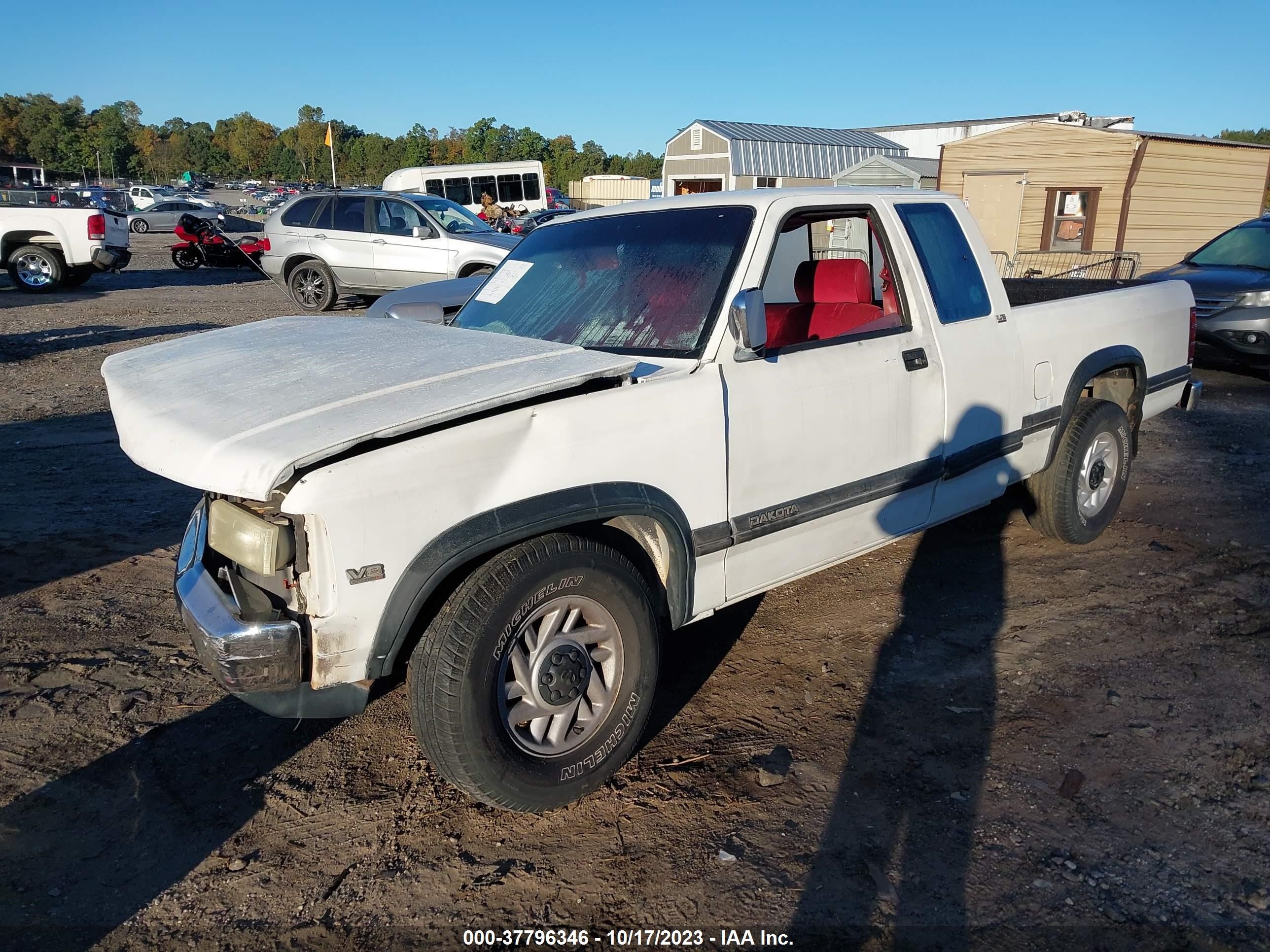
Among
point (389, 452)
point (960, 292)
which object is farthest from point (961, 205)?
point (389, 452)

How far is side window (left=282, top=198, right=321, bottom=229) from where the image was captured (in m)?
14.6

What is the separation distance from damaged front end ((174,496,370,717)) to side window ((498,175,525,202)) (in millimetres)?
28141

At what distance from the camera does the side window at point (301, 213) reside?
14.6 m

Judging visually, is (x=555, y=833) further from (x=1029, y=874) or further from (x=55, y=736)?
(x=55, y=736)

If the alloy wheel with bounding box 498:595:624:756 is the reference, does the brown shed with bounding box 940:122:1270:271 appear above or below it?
above

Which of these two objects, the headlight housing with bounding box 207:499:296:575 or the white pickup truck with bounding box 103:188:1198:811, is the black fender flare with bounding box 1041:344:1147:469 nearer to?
the white pickup truck with bounding box 103:188:1198:811

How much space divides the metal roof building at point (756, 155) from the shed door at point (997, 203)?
50.8 feet

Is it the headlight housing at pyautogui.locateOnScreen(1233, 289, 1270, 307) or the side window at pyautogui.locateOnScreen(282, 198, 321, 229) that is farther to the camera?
the side window at pyautogui.locateOnScreen(282, 198, 321, 229)

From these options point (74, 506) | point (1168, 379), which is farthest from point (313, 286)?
point (1168, 379)

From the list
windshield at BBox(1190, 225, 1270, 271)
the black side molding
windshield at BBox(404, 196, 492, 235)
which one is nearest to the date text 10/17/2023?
the black side molding

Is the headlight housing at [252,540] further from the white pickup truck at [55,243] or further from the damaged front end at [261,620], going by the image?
the white pickup truck at [55,243]

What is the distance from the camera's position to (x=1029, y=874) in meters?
2.72

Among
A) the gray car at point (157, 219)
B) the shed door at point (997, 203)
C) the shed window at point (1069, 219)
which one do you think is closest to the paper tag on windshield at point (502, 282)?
the shed window at point (1069, 219)

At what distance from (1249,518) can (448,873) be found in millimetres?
5197
